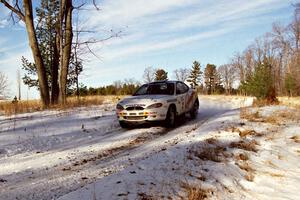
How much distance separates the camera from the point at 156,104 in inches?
432

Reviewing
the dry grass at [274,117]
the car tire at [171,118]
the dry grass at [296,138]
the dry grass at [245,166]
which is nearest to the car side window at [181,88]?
the car tire at [171,118]

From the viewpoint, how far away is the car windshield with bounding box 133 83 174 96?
12.3 meters

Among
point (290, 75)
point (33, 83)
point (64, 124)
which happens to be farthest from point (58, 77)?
point (290, 75)

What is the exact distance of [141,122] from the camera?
1091 centimetres

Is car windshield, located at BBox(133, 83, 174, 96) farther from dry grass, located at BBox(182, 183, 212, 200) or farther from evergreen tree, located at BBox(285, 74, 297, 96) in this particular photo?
evergreen tree, located at BBox(285, 74, 297, 96)

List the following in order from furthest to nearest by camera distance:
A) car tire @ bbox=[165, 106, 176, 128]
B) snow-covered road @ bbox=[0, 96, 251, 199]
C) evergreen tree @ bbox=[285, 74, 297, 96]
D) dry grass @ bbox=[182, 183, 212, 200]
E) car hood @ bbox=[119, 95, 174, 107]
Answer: evergreen tree @ bbox=[285, 74, 297, 96] → car tire @ bbox=[165, 106, 176, 128] → car hood @ bbox=[119, 95, 174, 107] → snow-covered road @ bbox=[0, 96, 251, 199] → dry grass @ bbox=[182, 183, 212, 200]

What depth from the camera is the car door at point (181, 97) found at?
12.2 metres

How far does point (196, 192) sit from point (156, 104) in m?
6.66

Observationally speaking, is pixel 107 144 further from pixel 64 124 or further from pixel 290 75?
pixel 290 75

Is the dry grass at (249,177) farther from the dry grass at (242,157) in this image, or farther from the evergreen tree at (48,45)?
the evergreen tree at (48,45)

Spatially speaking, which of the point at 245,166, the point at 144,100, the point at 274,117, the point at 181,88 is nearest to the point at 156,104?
the point at 144,100

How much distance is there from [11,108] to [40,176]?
965 cm

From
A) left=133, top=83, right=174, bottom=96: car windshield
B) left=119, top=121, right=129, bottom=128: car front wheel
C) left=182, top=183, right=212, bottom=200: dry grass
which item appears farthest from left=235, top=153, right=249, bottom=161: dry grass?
left=133, top=83, right=174, bottom=96: car windshield

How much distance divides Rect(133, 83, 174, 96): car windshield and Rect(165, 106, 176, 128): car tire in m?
0.78
